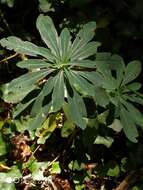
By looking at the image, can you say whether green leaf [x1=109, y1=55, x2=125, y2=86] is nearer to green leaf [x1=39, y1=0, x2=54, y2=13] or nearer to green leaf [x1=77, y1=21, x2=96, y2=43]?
green leaf [x1=77, y1=21, x2=96, y2=43]

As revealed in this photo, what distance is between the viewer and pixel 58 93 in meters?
2.00

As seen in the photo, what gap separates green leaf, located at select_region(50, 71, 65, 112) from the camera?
6.47 ft

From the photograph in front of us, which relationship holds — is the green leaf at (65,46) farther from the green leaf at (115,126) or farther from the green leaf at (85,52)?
the green leaf at (115,126)

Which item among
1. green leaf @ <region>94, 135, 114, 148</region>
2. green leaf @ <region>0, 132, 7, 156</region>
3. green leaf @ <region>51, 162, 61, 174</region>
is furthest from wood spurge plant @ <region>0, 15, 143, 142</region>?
green leaf @ <region>51, 162, 61, 174</region>

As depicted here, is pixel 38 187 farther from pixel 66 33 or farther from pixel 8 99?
pixel 66 33

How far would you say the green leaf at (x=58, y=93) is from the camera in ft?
6.47

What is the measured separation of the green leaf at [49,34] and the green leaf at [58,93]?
0.13m

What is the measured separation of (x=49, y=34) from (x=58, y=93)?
35cm

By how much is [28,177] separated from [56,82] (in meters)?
0.85

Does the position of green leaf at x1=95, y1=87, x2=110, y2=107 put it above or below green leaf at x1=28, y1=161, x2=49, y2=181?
above

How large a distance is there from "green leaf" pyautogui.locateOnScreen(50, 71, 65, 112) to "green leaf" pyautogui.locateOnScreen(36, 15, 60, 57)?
13cm

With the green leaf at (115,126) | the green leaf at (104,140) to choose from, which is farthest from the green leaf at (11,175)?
the green leaf at (115,126)

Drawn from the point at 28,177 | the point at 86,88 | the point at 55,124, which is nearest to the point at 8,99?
the point at 55,124

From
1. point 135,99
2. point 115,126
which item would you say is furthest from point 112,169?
point 135,99
